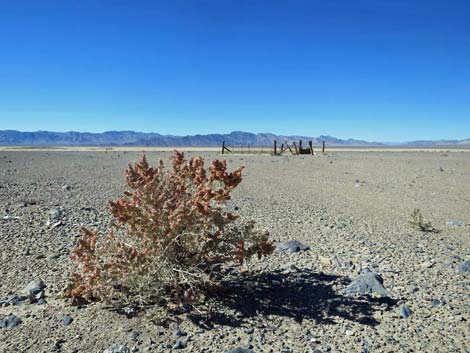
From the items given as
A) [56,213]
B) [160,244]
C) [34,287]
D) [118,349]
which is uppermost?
[160,244]

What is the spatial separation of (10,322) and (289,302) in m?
2.46

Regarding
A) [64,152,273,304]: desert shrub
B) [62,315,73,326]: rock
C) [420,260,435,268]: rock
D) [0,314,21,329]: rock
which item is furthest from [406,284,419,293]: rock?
[0,314,21,329]: rock

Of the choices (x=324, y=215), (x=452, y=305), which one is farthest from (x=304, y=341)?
(x=324, y=215)

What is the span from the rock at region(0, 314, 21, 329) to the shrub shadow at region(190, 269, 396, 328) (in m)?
1.48

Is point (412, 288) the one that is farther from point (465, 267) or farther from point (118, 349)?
point (118, 349)

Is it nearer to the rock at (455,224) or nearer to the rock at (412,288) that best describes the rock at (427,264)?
the rock at (412,288)

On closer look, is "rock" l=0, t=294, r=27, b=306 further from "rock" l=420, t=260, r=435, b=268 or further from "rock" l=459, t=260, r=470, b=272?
"rock" l=459, t=260, r=470, b=272

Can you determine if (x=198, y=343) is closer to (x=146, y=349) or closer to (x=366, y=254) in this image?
(x=146, y=349)

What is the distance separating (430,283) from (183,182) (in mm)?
2780

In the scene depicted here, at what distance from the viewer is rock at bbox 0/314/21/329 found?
12.0 feet

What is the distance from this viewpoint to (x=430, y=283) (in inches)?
179

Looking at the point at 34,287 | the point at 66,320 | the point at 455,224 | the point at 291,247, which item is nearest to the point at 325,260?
the point at 291,247

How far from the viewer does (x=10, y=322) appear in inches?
145

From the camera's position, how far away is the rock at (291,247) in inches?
227
